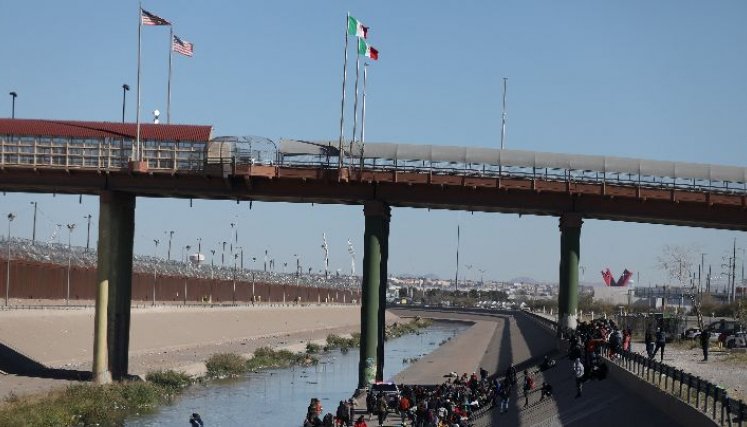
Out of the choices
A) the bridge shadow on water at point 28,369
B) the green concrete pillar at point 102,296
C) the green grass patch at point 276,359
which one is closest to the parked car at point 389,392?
the green concrete pillar at point 102,296

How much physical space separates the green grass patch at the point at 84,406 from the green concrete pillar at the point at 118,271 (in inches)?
83.9

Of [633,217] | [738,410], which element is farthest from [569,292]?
[738,410]

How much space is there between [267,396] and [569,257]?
85.1 ft

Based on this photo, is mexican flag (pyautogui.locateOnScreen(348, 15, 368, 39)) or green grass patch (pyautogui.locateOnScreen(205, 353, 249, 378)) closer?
mexican flag (pyautogui.locateOnScreen(348, 15, 368, 39))

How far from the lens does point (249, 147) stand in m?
64.9

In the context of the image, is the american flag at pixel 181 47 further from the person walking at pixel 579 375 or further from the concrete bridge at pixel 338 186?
the person walking at pixel 579 375

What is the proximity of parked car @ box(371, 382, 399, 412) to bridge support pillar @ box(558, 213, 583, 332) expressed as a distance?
40.1 ft

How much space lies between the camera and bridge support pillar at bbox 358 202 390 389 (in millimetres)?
62562

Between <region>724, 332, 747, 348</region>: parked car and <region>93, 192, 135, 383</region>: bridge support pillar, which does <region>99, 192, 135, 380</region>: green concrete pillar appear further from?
<region>724, 332, 747, 348</region>: parked car

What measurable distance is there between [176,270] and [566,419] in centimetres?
14120

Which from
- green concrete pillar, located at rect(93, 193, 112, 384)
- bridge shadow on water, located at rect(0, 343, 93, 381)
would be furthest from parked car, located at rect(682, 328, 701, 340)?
bridge shadow on water, located at rect(0, 343, 93, 381)

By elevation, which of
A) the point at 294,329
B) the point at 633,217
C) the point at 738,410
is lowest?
the point at 294,329

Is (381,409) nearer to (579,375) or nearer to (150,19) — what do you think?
(579,375)

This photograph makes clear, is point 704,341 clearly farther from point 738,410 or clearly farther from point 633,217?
point 738,410
